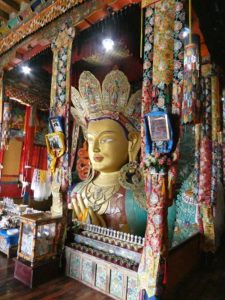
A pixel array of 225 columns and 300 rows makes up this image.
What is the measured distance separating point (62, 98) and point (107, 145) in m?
1.28

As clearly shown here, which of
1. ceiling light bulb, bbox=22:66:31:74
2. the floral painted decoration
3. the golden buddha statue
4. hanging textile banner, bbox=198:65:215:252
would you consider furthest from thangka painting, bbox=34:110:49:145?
the floral painted decoration

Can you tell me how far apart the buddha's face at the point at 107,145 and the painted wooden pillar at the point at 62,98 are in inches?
42.9

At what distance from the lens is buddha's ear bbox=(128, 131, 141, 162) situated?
4.36 metres

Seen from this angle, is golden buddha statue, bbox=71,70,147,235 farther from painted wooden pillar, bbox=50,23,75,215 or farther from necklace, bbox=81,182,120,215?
painted wooden pillar, bbox=50,23,75,215

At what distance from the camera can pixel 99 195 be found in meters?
4.25

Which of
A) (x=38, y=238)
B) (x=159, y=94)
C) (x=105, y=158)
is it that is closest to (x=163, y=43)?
(x=159, y=94)

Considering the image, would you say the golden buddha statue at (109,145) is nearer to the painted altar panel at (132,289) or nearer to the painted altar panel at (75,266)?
the painted altar panel at (75,266)

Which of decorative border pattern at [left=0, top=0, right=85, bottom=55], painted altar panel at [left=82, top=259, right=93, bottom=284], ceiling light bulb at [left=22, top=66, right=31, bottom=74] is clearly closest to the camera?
painted altar panel at [left=82, top=259, right=93, bottom=284]

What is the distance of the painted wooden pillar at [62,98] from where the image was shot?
324cm

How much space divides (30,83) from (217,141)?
448 cm

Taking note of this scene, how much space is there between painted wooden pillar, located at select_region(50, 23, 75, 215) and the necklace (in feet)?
3.17

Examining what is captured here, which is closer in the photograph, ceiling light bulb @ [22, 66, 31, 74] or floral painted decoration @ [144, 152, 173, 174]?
floral painted decoration @ [144, 152, 173, 174]

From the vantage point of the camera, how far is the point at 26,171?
23.1ft

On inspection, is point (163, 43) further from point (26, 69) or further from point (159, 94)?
point (26, 69)
